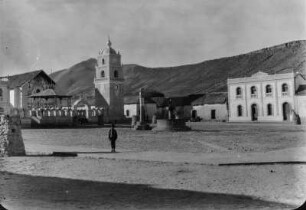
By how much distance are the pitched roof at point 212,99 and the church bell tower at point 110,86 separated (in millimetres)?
9739

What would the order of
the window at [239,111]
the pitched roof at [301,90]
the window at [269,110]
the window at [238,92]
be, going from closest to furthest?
the pitched roof at [301,90], the window at [269,110], the window at [238,92], the window at [239,111]

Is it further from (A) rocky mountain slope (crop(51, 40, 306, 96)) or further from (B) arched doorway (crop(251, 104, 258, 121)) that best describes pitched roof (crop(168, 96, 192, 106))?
(B) arched doorway (crop(251, 104, 258, 121))

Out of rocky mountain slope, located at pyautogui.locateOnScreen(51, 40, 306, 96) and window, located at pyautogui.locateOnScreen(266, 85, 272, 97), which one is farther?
window, located at pyautogui.locateOnScreen(266, 85, 272, 97)

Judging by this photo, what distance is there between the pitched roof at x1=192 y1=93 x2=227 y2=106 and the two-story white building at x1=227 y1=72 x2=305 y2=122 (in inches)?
143

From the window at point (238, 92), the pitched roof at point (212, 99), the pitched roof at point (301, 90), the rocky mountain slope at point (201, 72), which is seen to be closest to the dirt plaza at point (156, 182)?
the rocky mountain slope at point (201, 72)

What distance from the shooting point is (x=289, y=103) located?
111 ft

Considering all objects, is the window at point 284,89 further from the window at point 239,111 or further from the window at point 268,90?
the window at point 239,111

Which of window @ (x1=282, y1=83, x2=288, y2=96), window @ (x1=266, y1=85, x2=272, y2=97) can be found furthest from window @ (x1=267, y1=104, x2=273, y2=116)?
window @ (x1=282, y1=83, x2=288, y2=96)

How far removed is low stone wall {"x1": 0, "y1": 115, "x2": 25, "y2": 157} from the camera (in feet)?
34.6

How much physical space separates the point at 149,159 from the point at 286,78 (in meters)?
27.6

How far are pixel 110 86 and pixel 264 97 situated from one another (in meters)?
20.3

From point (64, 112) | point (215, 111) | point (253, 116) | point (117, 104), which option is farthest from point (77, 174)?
point (117, 104)

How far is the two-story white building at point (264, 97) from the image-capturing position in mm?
33594

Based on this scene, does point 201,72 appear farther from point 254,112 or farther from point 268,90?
point 268,90
